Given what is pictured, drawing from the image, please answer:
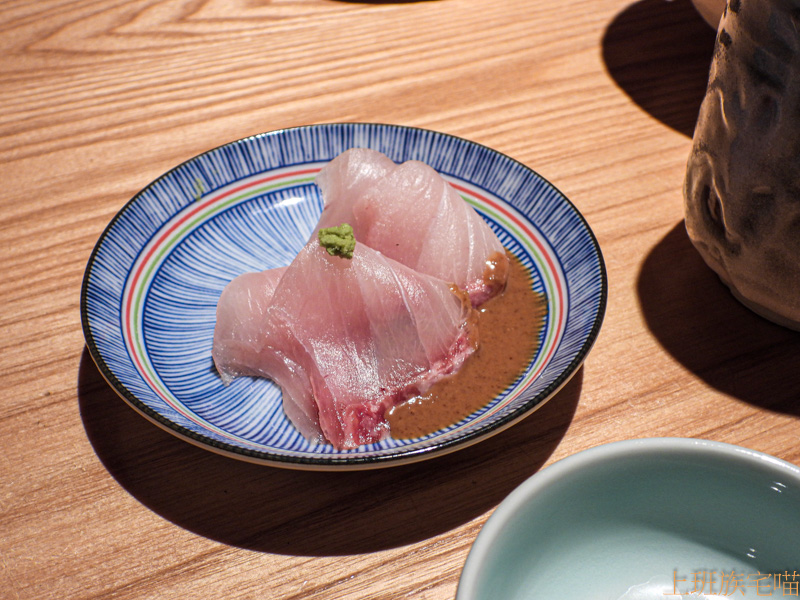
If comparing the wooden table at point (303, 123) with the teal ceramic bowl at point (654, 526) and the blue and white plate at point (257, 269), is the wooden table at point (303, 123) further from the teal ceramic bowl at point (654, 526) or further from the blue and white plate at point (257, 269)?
the teal ceramic bowl at point (654, 526)

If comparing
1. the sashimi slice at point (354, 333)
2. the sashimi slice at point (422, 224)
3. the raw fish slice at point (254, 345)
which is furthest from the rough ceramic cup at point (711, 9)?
the raw fish slice at point (254, 345)

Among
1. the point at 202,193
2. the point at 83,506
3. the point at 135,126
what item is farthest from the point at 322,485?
the point at 135,126

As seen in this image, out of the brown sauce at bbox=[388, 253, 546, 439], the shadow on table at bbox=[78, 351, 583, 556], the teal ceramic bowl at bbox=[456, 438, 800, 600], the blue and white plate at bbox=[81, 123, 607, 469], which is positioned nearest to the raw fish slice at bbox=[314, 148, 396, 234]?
the blue and white plate at bbox=[81, 123, 607, 469]

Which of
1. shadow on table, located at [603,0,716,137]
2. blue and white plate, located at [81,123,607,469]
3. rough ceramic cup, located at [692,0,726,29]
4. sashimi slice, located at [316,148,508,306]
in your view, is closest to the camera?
blue and white plate, located at [81,123,607,469]

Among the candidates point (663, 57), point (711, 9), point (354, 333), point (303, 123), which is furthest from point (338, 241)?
point (663, 57)

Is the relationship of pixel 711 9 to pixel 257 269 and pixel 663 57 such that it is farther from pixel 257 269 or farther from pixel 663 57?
pixel 257 269

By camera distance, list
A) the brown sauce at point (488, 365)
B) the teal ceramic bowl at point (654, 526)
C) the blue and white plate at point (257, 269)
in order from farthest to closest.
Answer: the brown sauce at point (488, 365)
the blue and white plate at point (257, 269)
the teal ceramic bowl at point (654, 526)

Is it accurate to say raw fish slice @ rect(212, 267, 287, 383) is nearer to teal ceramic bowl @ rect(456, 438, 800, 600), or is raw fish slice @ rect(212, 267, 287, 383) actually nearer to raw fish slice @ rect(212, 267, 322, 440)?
raw fish slice @ rect(212, 267, 322, 440)
